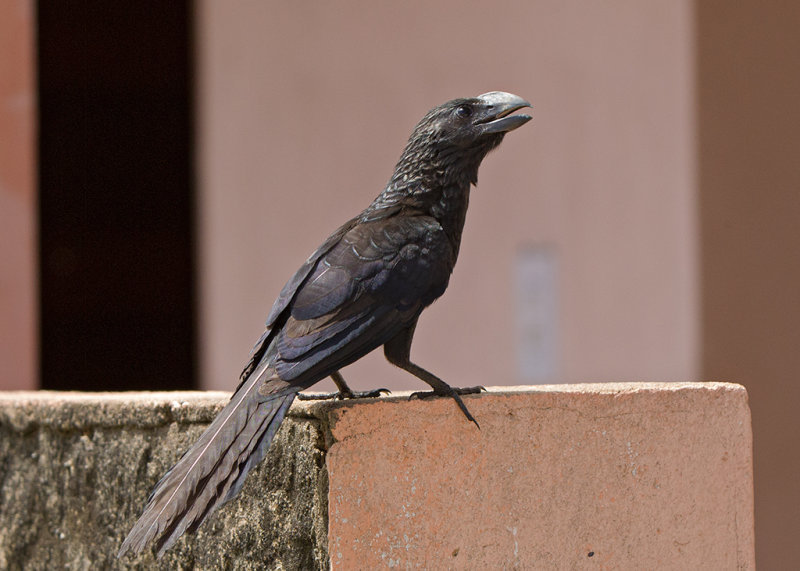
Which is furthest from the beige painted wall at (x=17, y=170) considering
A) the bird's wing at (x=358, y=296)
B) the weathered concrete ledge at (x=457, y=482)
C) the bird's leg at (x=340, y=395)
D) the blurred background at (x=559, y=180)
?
the bird's wing at (x=358, y=296)

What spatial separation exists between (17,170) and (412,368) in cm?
354

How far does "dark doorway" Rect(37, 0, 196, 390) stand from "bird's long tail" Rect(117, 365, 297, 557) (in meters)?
5.54

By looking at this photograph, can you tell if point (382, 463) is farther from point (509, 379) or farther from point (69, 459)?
point (509, 379)

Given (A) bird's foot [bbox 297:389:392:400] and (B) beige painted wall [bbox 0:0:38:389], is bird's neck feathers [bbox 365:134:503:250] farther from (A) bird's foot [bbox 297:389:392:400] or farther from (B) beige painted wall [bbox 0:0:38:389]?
(B) beige painted wall [bbox 0:0:38:389]

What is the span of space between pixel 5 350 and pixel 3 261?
435mm

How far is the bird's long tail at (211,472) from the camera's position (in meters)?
2.18

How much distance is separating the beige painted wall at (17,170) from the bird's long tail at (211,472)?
3342mm

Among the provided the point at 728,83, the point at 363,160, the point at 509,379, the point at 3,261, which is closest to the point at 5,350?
the point at 3,261

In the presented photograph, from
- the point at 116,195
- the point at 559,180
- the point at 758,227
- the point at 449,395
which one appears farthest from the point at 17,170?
the point at 758,227

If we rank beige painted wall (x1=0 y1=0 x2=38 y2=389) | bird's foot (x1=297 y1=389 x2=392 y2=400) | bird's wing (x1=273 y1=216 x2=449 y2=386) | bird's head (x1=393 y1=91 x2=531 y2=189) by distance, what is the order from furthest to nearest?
beige painted wall (x1=0 y1=0 x2=38 y2=389) → bird's head (x1=393 y1=91 x2=531 y2=189) → bird's foot (x1=297 y1=389 x2=392 y2=400) → bird's wing (x1=273 y1=216 x2=449 y2=386)

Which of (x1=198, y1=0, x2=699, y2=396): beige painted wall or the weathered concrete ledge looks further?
(x1=198, y1=0, x2=699, y2=396): beige painted wall

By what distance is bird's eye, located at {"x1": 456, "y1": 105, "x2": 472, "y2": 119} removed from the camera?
2.74m

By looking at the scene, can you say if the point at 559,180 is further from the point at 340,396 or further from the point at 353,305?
the point at 353,305

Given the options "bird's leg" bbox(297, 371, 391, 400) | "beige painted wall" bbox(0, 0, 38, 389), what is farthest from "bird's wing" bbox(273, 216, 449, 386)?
"beige painted wall" bbox(0, 0, 38, 389)
